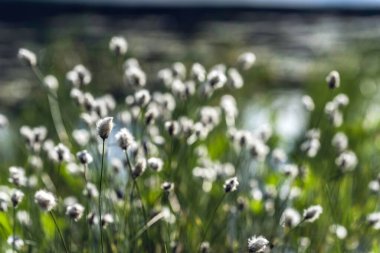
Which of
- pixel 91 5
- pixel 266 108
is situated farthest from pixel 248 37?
pixel 266 108

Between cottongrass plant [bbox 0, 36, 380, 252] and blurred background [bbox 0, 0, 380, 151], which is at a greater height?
blurred background [bbox 0, 0, 380, 151]

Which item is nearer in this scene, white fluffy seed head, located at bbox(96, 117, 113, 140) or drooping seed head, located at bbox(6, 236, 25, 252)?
white fluffy seed head, located at bbox(96, 117, 113, 140)

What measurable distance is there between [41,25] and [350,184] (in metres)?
5.78

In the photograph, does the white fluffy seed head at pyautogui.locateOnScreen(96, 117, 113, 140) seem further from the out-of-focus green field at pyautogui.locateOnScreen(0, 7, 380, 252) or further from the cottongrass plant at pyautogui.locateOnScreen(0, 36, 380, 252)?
the out-of-focus green field at pyautogui.locateOnScreen(0, 7, 380, 252)

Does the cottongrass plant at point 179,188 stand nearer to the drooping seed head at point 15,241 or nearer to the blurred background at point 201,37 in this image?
the drooping seed head at point 15,241

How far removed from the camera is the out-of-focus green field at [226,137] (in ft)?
7.45

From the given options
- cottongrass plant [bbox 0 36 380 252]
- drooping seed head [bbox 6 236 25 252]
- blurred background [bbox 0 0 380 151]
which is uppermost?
blurred background [bbox 0 0 380 151]

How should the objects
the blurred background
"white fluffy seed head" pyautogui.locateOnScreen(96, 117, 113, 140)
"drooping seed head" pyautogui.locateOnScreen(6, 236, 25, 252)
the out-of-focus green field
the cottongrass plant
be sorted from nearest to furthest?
"white fluffy seed head" pyautogui.locateOnScreen(96, 117, 113, 140) → "drooping seed head" pyautogui.locateOnScreen(6, 236, 25, 252) → the cottongrass plant → the out-of-focus green field → the blurred background

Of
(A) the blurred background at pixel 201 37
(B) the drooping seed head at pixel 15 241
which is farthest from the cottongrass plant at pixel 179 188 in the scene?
(A) the blurred background at pixel 201 37

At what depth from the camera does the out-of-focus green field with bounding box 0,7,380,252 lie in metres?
2.27

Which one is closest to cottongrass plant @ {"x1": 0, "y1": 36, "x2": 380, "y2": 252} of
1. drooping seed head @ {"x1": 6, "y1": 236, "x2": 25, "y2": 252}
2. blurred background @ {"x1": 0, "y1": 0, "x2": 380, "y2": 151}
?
drooping seed head @ {"x1": 6, "y1": 236, "x2": 25, "y2": 252}

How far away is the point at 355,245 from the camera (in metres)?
2.49

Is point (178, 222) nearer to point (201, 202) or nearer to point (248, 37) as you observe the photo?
point (201, 202)

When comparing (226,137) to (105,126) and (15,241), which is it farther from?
(105,126)
